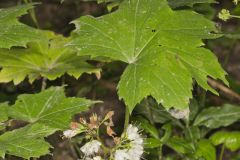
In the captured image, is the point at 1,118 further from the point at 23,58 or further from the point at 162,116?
the point at 162,116

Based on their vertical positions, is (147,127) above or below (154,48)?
below

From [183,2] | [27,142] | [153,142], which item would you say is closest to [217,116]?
[153,142]

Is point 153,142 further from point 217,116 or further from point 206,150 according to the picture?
point 217,116

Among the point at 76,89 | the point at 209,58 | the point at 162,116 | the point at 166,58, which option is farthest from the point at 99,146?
the point at 76,89

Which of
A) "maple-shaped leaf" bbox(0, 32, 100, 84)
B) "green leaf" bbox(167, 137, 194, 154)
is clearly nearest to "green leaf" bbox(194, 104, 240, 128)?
"green leaf" bbox(167, 137, 194, 154)

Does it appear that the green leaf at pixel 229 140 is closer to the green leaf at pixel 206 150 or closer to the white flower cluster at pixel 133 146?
the green leaf at pixel 206 150

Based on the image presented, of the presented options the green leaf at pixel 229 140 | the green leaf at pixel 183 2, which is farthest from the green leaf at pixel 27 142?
the green leaf at pixel 229 140
